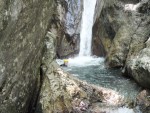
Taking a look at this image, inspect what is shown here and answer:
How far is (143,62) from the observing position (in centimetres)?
897

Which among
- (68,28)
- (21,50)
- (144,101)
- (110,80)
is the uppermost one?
(68,28)

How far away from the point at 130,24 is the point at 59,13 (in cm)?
579

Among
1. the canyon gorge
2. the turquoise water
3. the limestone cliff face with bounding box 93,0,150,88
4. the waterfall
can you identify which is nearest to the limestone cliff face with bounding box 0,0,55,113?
the canyon gorge

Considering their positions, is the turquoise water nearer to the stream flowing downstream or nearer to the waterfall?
the stream flowing downstream

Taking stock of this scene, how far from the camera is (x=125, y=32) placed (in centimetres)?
1359

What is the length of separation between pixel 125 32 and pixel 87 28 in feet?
20.7

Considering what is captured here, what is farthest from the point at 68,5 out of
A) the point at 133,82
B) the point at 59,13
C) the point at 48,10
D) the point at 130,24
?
the point at 48,10

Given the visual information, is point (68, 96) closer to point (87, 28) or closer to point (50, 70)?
point (50, 70)

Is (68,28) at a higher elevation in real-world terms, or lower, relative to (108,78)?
higher

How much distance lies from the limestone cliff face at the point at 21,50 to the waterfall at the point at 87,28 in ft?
36.7

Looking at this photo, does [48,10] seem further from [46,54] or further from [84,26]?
[84,26]

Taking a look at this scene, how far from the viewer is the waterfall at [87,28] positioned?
18.8 meters

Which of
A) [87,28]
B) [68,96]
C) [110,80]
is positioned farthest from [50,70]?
[87,28]

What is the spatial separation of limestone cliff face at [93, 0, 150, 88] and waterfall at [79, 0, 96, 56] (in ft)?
7.30
